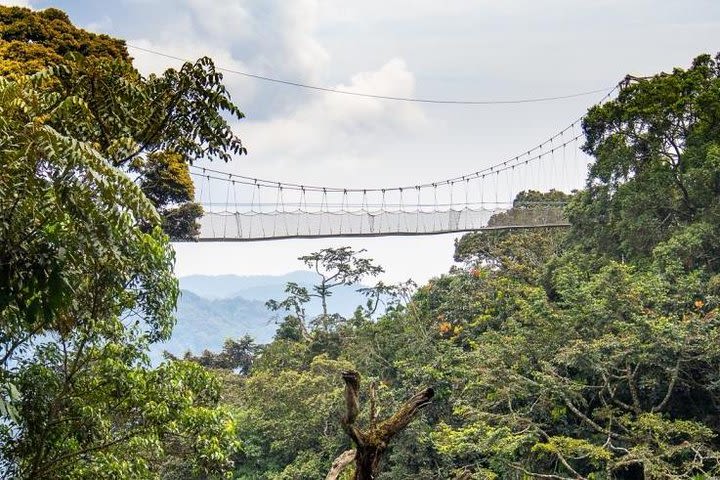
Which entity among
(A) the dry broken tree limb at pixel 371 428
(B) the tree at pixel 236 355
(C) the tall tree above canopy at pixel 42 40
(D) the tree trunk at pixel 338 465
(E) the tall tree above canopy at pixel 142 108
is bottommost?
(B) the tree at pixel 236 355

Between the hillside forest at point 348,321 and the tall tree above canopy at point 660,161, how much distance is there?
37 mm

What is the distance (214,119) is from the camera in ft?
13.7

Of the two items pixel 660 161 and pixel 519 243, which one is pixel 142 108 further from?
pixel 519 243

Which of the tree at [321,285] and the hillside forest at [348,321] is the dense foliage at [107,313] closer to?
the hillside forest at [348,321]

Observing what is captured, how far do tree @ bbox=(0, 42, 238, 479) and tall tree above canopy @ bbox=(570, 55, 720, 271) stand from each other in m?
8.47

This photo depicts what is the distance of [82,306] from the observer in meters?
4.09

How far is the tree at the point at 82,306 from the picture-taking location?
2861 mm

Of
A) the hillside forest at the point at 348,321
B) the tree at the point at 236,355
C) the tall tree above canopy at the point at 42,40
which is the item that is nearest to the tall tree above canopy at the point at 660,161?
the hillside forest at the point at 348,321

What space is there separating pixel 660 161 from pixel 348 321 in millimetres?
9236

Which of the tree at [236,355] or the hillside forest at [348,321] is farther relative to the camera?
the tree at [236,355]

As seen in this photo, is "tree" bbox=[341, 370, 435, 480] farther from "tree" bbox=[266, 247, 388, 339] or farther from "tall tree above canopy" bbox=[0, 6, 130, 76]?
"tree" bbox=[266, 247, 388, 339]

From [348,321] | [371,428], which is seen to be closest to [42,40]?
[371,428]

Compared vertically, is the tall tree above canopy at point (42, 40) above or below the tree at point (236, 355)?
above

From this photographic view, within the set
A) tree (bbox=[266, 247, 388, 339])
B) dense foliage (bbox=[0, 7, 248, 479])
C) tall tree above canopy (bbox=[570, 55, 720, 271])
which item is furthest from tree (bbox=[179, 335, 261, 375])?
dense foliage (bbox=[0, 7, 248, 479])
